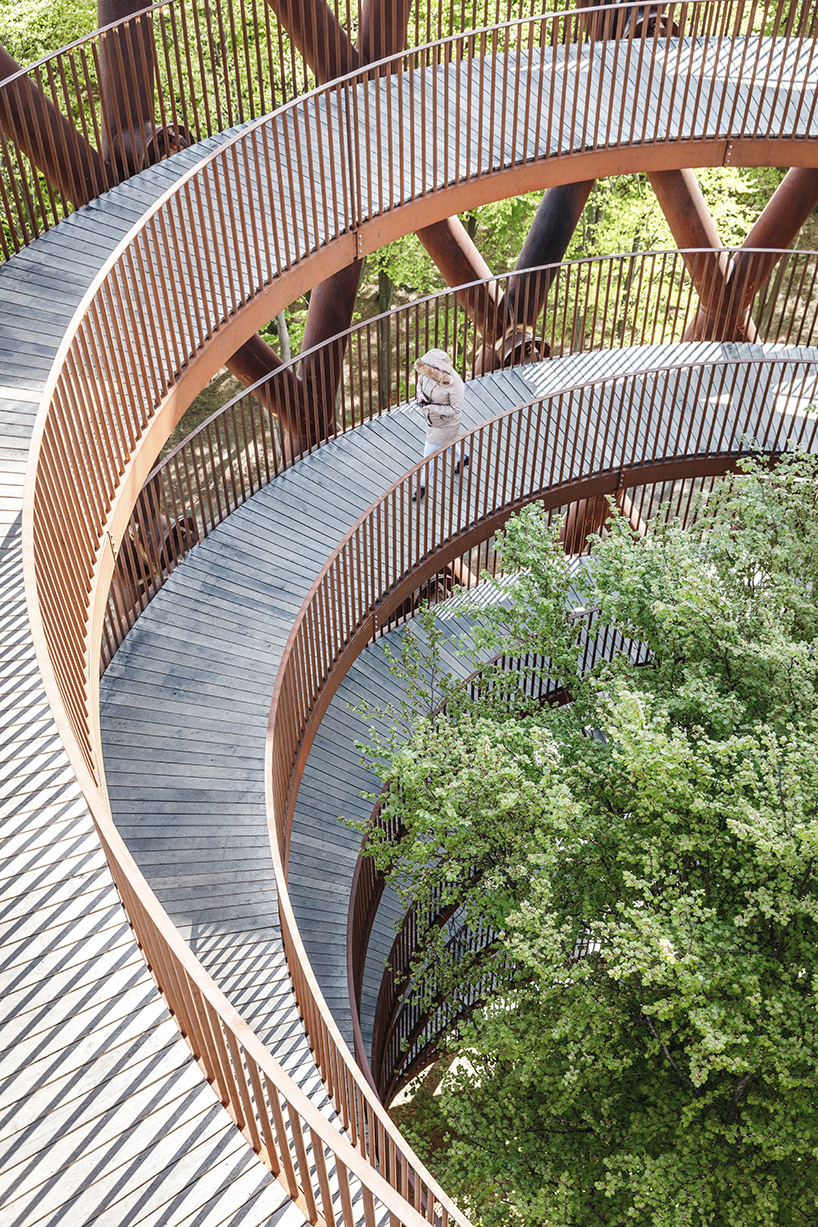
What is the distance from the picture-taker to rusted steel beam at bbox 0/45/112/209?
1266 cm

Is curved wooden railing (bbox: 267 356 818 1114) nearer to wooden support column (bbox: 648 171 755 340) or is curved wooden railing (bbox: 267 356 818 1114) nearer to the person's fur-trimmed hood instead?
the person's fur-trimmed hood

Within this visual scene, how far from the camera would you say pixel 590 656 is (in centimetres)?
2028

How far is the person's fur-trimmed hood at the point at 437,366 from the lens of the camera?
1457cm

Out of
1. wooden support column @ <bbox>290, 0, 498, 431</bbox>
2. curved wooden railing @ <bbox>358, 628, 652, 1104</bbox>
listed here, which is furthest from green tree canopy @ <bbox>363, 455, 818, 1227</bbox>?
wooden support column @ <bbox>290, 0, 498, 431</bbox>

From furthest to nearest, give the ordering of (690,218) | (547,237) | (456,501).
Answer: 1. (547,237)
2. (690,218)
3. (456,501)

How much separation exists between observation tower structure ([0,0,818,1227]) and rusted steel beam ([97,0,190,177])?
6cm

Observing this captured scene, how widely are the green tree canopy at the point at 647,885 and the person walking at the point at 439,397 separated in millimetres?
2670

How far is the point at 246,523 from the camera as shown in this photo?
1533cm

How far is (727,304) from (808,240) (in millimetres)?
20228

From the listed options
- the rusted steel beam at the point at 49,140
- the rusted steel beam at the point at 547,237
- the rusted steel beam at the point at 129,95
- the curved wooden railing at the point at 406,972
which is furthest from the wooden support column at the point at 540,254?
the rusted steel beam at the point at 49,140

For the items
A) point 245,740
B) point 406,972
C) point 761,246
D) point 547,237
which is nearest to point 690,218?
point 761,246

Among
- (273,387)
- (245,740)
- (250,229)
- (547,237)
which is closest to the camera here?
(245,740)

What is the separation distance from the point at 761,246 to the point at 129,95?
1145 cm

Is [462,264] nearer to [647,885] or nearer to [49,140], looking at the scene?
[49,140]
